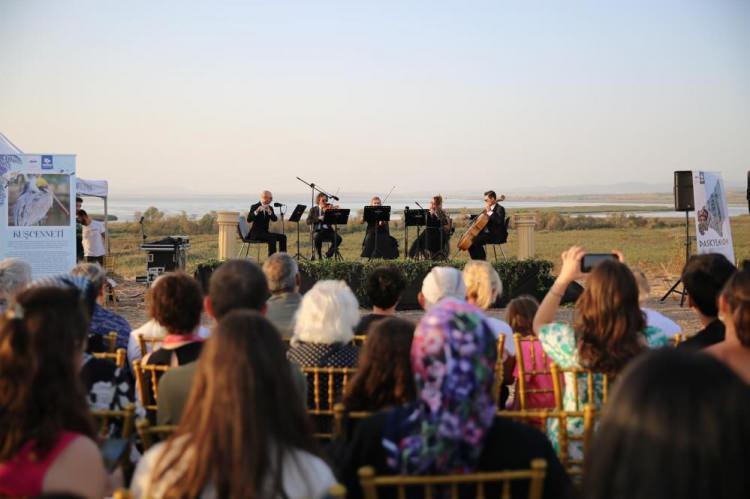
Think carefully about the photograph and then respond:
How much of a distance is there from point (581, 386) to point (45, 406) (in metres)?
2.01

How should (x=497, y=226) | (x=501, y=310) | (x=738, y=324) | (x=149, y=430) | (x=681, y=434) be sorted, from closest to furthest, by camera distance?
(x=681, y=434) → (x=149, y=430) → (x=738, y=324) → (x=501, y=310) → (x=497, y=226)

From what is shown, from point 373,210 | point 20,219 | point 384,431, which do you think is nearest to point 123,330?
point 384,431

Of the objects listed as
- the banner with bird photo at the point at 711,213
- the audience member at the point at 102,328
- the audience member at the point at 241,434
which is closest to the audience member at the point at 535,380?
the audience member at the point at 241,434

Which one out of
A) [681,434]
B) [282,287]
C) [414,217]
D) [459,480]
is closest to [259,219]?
[414,217]

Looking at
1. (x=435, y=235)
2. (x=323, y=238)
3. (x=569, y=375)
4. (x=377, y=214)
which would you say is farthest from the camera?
(x=323, y=238)

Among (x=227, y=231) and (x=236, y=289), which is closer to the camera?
(x=236, y=289)

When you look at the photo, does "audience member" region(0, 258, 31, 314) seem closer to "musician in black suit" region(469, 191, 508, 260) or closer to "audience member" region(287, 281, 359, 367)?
"audience member" region(287, 281, 359, 367)

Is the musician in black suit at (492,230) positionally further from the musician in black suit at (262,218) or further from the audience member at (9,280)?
the audience member at (9,280)

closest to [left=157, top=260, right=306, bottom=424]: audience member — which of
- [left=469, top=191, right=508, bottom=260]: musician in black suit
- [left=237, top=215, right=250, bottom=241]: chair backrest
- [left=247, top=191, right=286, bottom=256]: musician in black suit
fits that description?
[left=237, top=215, right=250, bottom=241]: chair backrest

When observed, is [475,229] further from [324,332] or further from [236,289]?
[236,289]

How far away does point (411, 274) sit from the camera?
12.2 m

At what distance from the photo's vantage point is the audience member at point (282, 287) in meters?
4.68

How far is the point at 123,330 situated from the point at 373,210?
1064cm

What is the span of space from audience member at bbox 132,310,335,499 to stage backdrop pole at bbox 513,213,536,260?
43.9 feet
